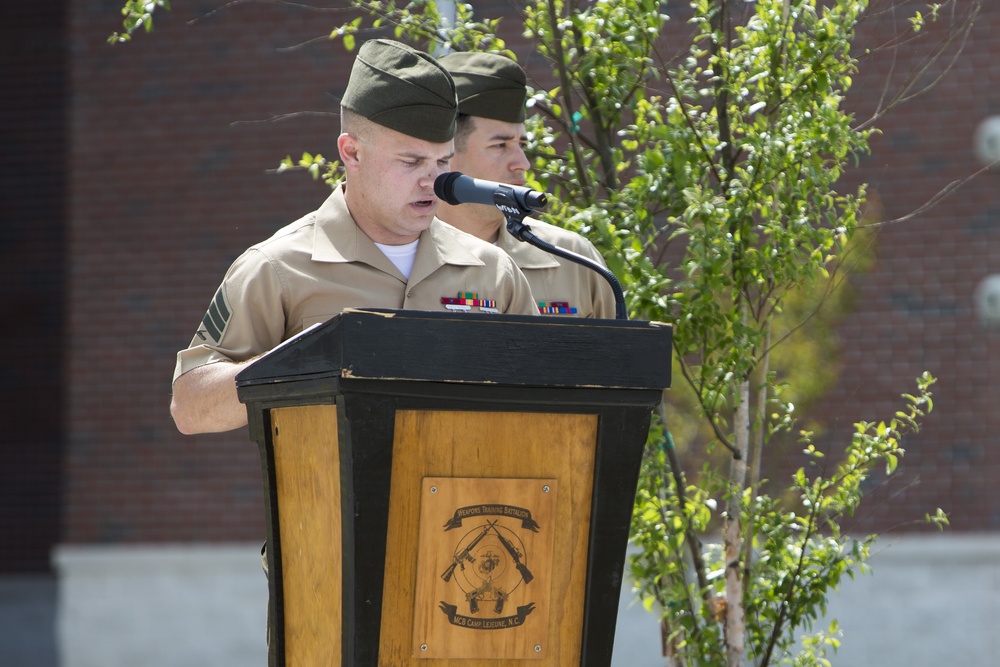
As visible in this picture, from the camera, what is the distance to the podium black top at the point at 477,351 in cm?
174

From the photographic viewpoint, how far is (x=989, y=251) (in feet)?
23.9

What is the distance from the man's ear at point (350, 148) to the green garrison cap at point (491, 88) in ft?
3.40

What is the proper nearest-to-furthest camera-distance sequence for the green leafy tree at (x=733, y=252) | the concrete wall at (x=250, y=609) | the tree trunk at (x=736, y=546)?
the green leafy tree at (x=733, y=252) < the tree trunk at (x=736, y=546) < the concrete wall at (x=250, y=609)

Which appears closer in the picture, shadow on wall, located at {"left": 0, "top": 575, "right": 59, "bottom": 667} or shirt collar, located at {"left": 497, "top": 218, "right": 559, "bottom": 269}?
shirt collar, located at {"left": 497, "top": 218, "right": 559, "bottom": 269}

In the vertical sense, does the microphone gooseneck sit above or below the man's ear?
below

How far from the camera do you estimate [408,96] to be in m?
2.25

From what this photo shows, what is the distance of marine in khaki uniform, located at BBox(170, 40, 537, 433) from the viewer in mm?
2230

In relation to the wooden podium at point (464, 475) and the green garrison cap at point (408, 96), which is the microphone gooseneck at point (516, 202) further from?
the green garrison cap at point (408, 96)

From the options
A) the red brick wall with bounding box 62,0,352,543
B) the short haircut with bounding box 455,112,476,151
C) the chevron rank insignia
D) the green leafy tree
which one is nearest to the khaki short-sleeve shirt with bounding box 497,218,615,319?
the green leafy tree

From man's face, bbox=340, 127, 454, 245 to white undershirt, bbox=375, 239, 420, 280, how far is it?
0.03 meters

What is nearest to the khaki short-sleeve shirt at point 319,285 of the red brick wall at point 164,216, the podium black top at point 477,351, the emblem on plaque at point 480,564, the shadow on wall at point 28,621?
the podium black top at point 477,351

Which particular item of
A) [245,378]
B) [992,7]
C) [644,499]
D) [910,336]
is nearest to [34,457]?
[910,336]

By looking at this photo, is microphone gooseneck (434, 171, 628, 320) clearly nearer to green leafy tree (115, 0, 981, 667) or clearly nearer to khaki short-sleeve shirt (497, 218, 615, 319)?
green leafy tree (115, 0, 981, 667)

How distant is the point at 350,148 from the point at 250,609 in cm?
589
